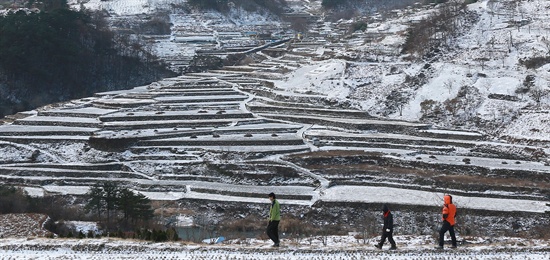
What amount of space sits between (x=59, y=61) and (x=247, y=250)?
134 ft

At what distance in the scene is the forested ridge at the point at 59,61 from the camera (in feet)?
141

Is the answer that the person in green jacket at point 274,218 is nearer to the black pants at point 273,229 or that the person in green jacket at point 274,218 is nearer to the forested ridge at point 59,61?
the black pants at point 273,229

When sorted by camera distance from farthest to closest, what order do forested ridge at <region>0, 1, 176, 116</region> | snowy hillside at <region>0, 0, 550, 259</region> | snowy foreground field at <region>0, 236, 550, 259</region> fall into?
forested ridge at <region>0, 1, 176, 116</region>
snowy hillside at <region>0, 0, 550, 259</region>
snowy foreground field at <region>0, 236, 550, 259</region>

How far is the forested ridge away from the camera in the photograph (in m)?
43.1

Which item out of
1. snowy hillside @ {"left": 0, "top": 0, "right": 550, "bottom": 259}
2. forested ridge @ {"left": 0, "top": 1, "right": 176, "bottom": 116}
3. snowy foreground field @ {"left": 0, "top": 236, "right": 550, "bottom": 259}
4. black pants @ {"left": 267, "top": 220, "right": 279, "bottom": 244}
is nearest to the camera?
snowy foreground field @ {"left": 0, "top": 236, "right": 550, "bottom": 259}

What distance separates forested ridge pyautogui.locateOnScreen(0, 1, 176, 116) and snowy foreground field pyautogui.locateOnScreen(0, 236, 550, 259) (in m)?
33.3

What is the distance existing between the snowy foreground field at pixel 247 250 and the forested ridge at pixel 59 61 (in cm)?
3334

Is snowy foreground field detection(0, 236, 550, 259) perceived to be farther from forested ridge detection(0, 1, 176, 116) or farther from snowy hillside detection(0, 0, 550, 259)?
forested ridge detection(0, 1, 176, 116)

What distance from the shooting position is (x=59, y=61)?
46.2m

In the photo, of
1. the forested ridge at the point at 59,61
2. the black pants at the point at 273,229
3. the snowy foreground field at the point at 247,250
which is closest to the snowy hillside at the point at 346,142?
the snowy foreground field at the point at 247,250

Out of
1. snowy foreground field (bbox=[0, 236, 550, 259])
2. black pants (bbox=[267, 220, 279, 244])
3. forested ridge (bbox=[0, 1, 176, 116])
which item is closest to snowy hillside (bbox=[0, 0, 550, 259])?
snowy foreground field (bbox=[0, 236, 550, 259])

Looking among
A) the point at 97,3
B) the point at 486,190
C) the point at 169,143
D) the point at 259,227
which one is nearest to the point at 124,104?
the point at 169,143

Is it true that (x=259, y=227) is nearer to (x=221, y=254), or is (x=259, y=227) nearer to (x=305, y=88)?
(x=221, y=254)

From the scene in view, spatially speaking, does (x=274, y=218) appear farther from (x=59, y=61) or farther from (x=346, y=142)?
(x=59, y=61)
